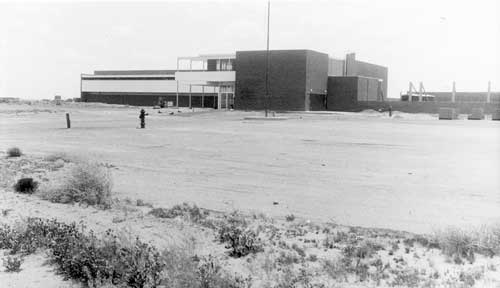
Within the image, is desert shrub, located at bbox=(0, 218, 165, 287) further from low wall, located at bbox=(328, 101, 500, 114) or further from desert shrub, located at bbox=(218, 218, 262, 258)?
low wall, located at bbox=(328, 101, 500, 114)

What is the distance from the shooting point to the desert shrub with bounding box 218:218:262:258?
7.87m

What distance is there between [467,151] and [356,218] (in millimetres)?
14234

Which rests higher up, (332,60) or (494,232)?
(332,60)

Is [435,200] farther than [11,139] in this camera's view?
No

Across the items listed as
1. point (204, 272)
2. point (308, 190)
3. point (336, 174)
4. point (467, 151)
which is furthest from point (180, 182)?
point (467, 151)

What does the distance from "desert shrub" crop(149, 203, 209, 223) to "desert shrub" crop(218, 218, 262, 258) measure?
1.28m

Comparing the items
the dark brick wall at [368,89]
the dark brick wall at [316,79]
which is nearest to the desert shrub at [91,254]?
the dark brick wall at [316,79]

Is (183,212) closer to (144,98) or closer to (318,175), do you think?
(318,175)

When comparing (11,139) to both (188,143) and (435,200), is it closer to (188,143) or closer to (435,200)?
(188,143)

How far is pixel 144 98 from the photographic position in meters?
86.9

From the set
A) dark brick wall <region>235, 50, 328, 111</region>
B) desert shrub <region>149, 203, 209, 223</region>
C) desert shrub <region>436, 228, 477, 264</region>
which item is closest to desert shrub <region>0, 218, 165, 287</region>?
desert shrub <region>149, 203, 209, 223</region>

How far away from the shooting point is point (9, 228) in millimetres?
8773

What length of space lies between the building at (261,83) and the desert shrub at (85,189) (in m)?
50.7

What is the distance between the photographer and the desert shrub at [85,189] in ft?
36.4
